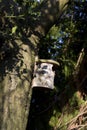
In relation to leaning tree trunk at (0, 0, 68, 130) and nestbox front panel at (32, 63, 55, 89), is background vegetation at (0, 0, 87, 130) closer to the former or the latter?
nestbox front panel at (32, 63, 55, 89)

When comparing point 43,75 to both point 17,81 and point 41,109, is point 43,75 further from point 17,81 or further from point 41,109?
point 41,109

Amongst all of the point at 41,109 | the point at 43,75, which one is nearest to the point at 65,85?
the point at 41,109

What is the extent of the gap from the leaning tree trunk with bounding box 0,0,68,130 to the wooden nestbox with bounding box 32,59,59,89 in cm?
10

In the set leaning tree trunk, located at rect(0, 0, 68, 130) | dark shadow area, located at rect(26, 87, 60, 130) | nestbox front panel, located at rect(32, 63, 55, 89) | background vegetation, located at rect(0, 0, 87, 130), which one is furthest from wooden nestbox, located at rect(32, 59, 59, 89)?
dark shadow area, located at rect(26, 87, 60, 130)

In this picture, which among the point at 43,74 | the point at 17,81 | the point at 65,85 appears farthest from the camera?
the point at 65,85

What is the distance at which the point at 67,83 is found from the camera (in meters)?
3.98

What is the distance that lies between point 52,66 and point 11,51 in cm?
61

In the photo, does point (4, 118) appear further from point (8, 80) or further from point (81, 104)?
point (81, 104)

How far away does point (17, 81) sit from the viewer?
8.13 feet

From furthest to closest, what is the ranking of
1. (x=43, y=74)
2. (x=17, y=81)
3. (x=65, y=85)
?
(x=65, y=85) → (x=43, y=74) → (x=17, y=81)

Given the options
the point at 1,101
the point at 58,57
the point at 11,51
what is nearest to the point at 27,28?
the point at 11,51

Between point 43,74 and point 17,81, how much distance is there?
1.27 ft

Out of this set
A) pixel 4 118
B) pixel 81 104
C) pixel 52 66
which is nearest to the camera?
pixel 4 118

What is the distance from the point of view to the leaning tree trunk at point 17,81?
7.75 ft
